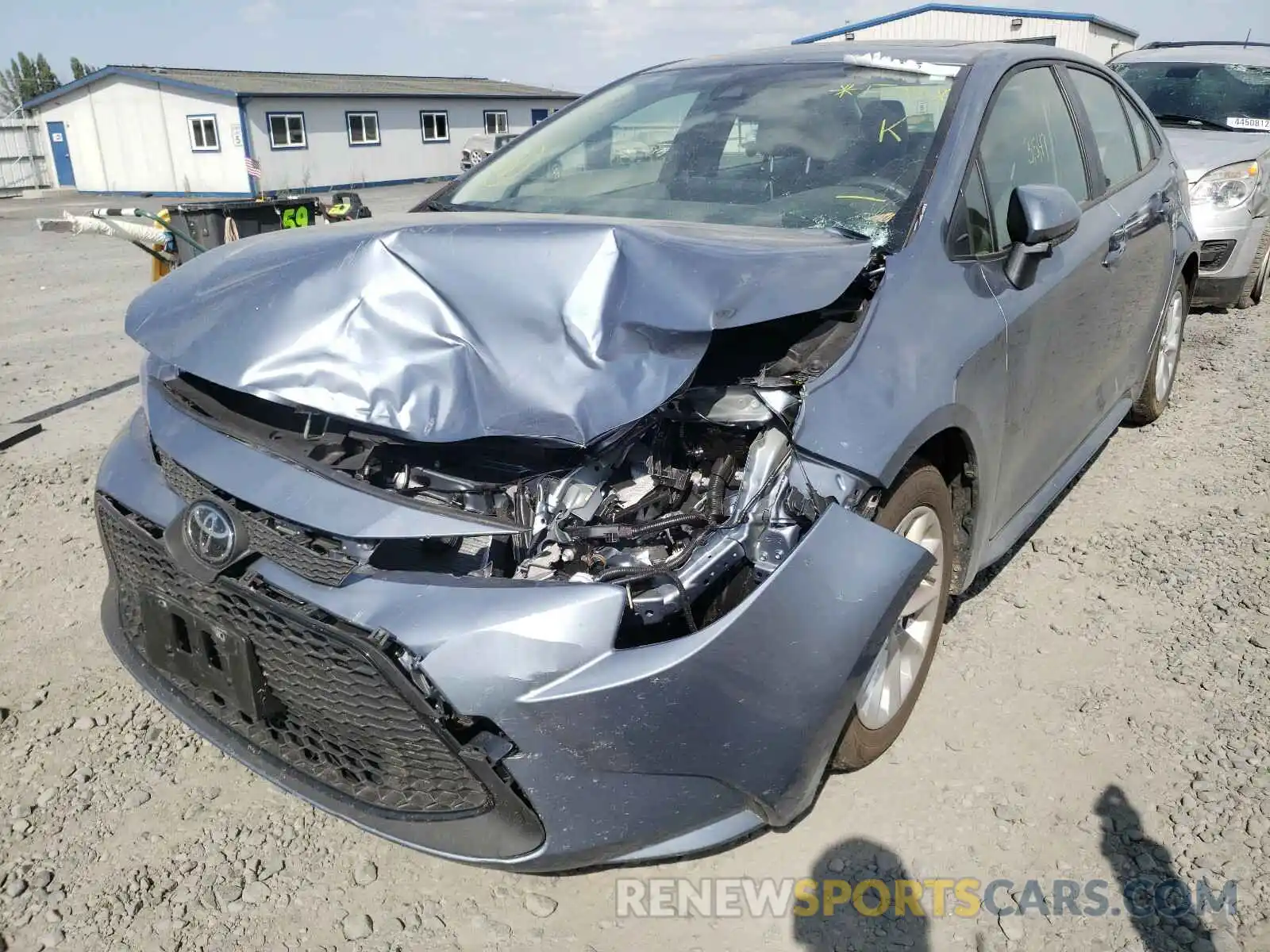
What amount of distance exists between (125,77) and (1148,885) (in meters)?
35.0

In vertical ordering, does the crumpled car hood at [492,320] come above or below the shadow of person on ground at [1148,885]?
above

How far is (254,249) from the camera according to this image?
2480mm

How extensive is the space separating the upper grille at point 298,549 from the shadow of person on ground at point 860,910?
1246 mm

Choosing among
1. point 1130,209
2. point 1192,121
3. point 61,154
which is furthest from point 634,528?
point 61,154

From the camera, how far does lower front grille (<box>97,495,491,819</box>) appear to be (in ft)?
6.09

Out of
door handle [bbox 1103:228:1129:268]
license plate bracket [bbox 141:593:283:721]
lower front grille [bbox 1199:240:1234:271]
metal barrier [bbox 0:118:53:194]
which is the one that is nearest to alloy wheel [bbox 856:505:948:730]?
license plate bracket [bbox 141:593:283:721]

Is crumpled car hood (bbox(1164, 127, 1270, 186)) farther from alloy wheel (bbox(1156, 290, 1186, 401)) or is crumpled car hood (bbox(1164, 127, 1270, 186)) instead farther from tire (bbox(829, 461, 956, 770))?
tire (bbox(829, 461, 956, 770))

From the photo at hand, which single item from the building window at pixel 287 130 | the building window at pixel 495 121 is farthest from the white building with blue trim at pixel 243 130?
the building window at pixel 495 121

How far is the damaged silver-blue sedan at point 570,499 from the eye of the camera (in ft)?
5.98

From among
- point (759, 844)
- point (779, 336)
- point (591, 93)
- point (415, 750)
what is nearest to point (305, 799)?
point (415, 750)

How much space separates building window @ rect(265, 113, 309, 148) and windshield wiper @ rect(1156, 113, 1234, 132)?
26415 mm

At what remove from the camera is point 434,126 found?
33.1 m

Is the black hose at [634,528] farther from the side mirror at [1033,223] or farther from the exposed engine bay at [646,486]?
the side mirror at [1033,223]

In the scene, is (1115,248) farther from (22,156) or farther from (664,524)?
(22,156)
